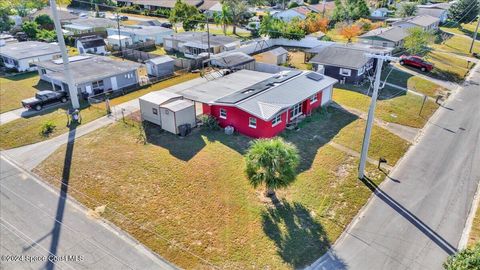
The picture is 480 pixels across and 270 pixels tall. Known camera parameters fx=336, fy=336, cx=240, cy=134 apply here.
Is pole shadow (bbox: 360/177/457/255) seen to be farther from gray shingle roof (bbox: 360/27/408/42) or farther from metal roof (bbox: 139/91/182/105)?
gray shingle roof (bbox: 360/27/408/42)

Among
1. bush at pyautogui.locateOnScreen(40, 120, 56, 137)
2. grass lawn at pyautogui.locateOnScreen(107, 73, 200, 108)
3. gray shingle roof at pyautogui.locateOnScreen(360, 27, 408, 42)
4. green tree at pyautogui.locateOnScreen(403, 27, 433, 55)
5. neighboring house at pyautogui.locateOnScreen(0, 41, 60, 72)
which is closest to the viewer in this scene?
bush at pyautogui.locateOnScreen(40, 120, 56, 137)

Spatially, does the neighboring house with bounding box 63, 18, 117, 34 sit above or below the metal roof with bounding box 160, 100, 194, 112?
above

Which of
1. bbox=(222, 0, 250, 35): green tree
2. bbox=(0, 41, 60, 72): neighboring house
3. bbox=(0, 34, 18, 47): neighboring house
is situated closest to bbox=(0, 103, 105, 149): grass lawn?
bbox=(0, 41, 60, 72): neighboring house

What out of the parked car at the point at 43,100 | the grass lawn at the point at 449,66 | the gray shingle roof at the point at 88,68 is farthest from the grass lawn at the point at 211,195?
the grass lawn at the point at 449,66

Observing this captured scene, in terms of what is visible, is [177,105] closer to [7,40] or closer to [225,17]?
[225,17]

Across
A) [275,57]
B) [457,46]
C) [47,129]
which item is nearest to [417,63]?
[275,57]

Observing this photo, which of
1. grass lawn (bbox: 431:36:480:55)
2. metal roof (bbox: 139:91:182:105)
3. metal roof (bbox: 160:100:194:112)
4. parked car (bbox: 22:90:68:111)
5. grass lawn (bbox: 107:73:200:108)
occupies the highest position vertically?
metal roof (bbox: 139:91:182:105)
